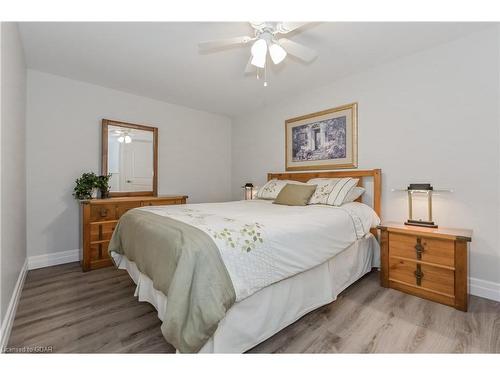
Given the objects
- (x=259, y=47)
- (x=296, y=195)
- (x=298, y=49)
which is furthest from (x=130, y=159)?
(x=298, y=49)

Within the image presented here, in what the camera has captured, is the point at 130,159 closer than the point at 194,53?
No

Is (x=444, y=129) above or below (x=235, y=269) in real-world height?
above

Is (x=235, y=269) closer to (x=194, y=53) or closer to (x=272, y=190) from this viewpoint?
(x=272, y=190)

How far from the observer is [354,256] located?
232 centimetres

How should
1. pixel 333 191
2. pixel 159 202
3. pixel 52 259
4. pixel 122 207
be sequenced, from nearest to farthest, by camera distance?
1. pixel 333 191
2. pixel 52 259
3. pixel 122 207
4. pixel 159 202

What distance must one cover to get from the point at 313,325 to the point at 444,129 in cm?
220

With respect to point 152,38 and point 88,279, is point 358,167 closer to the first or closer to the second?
point 152,38

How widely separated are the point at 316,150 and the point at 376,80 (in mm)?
1076

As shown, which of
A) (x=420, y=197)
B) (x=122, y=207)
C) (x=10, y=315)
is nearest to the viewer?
(x=10, y=315)

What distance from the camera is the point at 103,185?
3.06m

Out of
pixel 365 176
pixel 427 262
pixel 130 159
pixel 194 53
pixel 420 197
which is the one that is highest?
pixel 194 53

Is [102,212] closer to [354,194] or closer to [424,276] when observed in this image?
[354,194]

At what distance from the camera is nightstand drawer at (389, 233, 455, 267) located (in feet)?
→ 6.30
